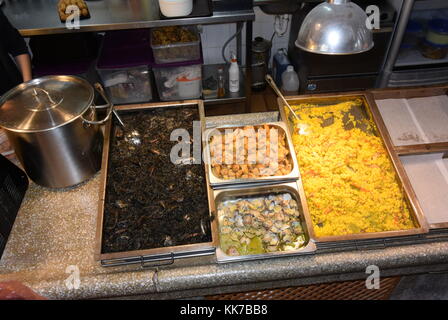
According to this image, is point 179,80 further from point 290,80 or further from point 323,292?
point 323,292

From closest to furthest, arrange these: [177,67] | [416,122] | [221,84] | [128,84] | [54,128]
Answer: [54,128], [416,122], [177,67], [128,84], [221,84]

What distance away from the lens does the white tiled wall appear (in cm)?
370

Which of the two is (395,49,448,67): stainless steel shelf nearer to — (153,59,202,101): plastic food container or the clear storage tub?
(153,59,202,101): plastic food container

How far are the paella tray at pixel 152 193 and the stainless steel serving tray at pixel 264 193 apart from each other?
0.17 feet

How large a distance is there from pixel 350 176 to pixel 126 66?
2.18m

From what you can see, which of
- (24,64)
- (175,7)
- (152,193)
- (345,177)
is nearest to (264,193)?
(345,177)

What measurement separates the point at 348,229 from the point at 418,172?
2.11 ft

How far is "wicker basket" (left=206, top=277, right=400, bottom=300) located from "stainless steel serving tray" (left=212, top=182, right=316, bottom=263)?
0.38 metres

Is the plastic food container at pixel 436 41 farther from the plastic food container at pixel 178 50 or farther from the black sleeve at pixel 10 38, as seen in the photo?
the black sleeve at pixel 10 38

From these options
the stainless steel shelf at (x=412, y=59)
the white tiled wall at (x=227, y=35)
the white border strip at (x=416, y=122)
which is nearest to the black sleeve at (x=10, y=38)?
the white tiled wall at (x=227, y=35)

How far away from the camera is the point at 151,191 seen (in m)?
1.71

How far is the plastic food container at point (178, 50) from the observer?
2.91m

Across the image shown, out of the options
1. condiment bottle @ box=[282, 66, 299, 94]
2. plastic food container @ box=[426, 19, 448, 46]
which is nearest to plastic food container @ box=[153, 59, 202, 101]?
condiment bottle @ box=[282, 66, 299, 94]

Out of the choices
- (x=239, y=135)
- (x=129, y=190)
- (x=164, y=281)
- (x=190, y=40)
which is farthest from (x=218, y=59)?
(x=164, y=281)
